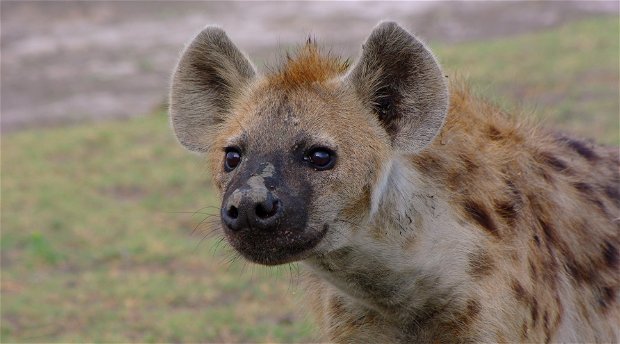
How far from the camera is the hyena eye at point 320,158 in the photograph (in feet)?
9.20

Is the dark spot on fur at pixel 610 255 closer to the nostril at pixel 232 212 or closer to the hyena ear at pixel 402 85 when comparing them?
the hyena ear at pixel 402 85

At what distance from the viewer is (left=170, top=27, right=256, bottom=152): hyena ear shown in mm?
3236

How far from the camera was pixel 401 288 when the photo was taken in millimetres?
3096

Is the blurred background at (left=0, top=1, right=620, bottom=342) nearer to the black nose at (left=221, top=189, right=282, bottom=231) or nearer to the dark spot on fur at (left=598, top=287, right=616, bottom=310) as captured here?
the black nose at (left=221, top=189, right=282, bottom=231)

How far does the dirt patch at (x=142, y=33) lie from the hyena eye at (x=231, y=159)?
25.8 feet

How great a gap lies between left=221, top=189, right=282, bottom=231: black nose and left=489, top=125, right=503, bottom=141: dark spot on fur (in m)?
0.93

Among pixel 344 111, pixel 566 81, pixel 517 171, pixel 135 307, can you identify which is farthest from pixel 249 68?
pixel 566 81

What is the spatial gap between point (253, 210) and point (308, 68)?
22.1 inches

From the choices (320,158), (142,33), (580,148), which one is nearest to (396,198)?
(320,158)

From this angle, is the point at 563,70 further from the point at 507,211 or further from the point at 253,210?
the point at 253,210

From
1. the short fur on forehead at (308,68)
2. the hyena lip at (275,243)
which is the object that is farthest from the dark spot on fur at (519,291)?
the short fur on forehead at (308,68)

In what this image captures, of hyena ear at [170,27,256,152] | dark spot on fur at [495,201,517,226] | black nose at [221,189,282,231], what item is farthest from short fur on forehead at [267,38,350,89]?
dark spot on fur at [495,201,517,226]

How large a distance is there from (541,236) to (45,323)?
123 inches

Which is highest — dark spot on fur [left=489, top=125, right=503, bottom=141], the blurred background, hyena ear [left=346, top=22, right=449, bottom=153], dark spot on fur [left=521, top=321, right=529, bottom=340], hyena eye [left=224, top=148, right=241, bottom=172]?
hyena ear [left=346, top=22, right=449, bottom=153]
